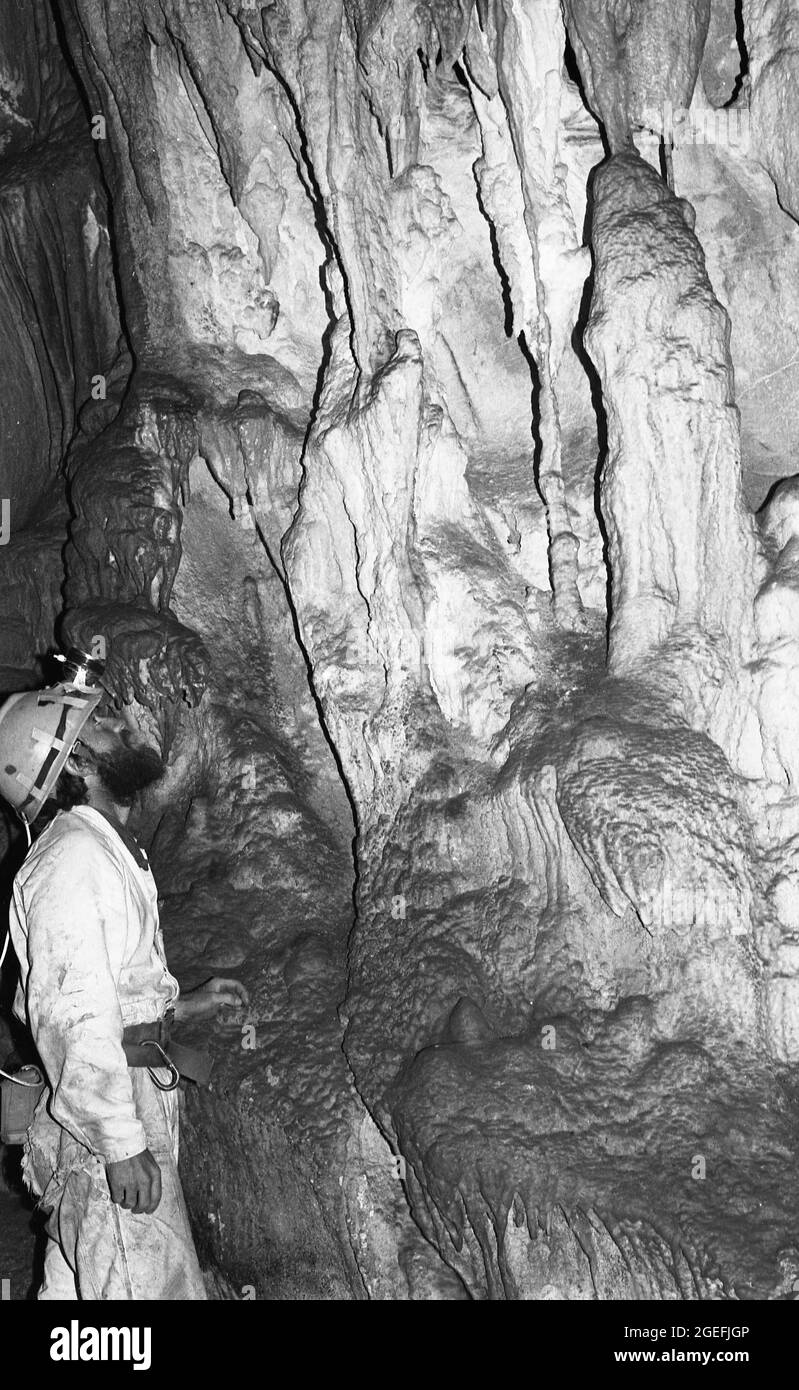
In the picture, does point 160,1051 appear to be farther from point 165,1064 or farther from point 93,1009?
point 93,1009

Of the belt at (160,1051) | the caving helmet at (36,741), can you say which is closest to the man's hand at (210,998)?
the belt at (160,1051)

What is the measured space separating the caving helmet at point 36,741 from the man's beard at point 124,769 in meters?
0.11

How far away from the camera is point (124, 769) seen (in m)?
3.05

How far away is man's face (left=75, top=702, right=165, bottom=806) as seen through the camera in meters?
3.01

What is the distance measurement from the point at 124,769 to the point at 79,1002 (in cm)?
56

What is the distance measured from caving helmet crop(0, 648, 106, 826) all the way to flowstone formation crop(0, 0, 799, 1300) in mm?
1518

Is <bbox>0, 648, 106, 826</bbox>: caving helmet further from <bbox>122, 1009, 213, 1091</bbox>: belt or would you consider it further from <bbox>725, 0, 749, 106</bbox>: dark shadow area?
<bbox>725, 0, 749, 106</bbox>: dark shadow area

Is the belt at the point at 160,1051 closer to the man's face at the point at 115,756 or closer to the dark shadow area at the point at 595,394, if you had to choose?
the man's face at the point at 115,756

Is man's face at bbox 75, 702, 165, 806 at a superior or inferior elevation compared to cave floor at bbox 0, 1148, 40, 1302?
superior

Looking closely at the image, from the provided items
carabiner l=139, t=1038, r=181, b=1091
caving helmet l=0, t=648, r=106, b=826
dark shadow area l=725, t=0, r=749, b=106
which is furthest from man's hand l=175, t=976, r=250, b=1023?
dark shadow area l=725, t=0, r=749, b=106

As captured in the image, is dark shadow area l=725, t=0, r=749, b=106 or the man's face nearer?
the man's face

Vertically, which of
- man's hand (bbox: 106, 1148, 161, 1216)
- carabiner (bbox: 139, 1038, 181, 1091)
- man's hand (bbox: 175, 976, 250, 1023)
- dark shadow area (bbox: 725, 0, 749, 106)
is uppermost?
dark shadow area (bbox: 725, 0, 749, 106)

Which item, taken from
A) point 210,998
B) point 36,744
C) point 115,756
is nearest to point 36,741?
point 36,744

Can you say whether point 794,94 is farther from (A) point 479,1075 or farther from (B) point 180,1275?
(B) point 180,1275
